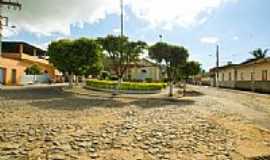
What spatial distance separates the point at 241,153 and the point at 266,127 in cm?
422

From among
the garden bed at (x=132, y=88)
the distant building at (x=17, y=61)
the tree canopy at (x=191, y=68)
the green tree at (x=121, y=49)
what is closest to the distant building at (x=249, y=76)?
the tree canopy at (x=191, y=68)

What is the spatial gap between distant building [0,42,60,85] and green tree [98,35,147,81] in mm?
13757

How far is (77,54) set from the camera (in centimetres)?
2569

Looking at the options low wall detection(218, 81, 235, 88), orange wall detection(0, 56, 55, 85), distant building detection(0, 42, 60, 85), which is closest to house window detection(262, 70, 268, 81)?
low wall detection(218, 81, 235, 88)

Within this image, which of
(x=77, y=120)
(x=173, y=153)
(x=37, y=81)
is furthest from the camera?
(x=37, y=81)

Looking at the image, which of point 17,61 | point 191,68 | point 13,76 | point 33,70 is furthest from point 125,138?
point 33,70

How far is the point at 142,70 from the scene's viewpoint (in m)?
69.3

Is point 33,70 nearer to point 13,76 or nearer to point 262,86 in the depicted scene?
point 13,76

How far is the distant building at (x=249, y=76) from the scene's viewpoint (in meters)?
35.0

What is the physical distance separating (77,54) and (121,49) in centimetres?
382

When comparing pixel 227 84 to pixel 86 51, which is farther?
pixel 227 84

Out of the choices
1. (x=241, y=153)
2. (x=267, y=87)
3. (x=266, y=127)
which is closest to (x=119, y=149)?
(x=241, y=153)

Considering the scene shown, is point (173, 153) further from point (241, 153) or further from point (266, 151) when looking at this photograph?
point (266, 151)

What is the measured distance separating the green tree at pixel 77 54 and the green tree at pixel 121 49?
3.77 ft
